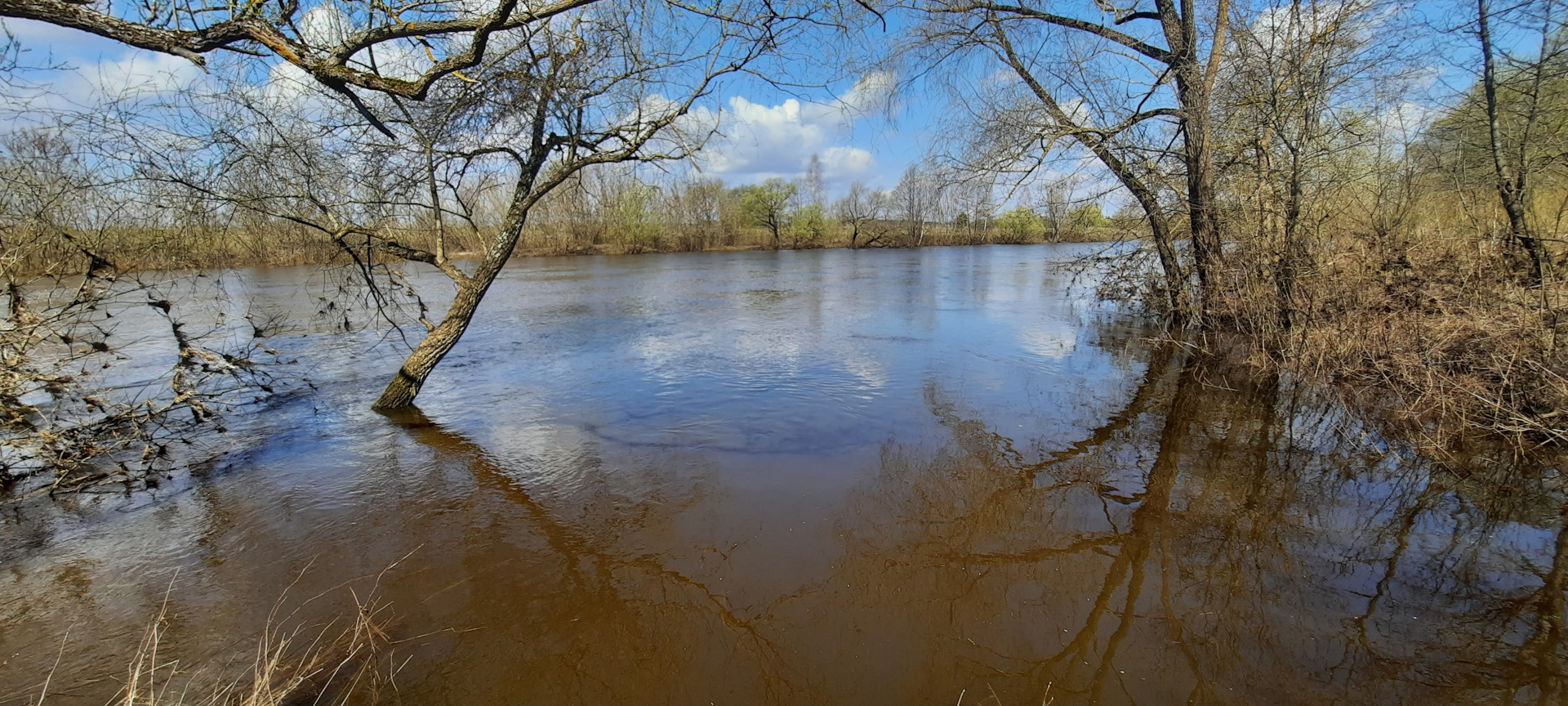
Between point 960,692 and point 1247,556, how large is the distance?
7.18 ft

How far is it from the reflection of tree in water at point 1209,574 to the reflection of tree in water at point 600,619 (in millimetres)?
704

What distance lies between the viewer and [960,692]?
2646 millimetres

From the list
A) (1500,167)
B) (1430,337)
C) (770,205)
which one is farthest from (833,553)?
(770,205)

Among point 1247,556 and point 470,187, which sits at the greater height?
point 470,187

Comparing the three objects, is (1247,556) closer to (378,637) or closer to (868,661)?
(868,661)

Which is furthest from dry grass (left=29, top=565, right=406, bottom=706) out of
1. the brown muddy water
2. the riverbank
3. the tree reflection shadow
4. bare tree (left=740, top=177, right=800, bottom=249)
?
bare tree (left=740, top=177, right=800, bottom=249)

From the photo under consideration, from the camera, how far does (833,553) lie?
12.1 feet

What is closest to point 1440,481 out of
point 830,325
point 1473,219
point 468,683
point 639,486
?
point 1473,219

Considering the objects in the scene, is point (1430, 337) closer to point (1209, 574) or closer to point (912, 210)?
point (1209, 574)

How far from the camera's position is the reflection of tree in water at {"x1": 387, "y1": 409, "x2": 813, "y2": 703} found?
2.72m

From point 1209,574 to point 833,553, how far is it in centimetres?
209

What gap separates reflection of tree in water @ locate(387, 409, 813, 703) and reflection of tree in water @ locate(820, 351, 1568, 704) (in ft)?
2.31

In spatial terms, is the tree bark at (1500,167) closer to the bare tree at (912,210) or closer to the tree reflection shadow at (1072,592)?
the tree reflection shadow at (1072,592)

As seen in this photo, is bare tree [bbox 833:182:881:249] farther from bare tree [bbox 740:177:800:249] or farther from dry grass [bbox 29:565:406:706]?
dry grass [bbox 29:565:406:706]
